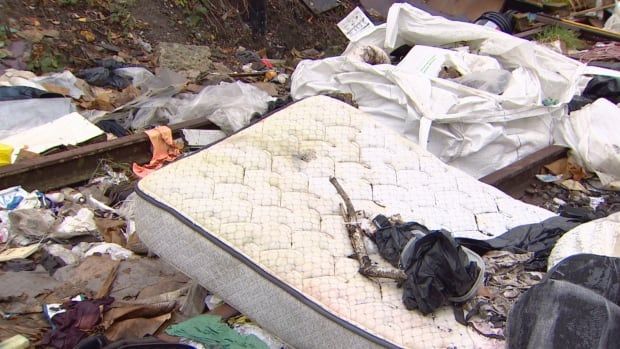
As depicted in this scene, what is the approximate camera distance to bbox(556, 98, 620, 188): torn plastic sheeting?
4.06 meters

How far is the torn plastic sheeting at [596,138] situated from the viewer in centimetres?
406

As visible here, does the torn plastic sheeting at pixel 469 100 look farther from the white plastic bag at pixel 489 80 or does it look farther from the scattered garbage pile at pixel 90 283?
the scattered garbage pile at pixel 90 283

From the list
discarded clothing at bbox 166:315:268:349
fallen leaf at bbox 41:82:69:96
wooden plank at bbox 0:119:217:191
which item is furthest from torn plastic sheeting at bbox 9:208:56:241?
fallen leaf at bbox 41:82:69:96

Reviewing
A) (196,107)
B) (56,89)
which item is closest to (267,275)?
(196,107)

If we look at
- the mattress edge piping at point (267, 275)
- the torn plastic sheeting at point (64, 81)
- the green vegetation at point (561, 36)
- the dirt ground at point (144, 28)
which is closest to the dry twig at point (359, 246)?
the mattress edge piping at point (267, 275)

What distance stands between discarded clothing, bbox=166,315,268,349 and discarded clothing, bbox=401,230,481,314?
0.59 m

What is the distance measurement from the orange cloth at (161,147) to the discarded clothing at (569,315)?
100 inches

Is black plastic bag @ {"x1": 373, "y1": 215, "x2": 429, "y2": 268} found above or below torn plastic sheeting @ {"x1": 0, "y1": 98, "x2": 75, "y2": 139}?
above

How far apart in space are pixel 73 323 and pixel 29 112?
220 centimetres

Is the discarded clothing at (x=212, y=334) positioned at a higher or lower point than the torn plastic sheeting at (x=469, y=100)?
lower

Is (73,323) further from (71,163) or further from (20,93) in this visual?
(20,93)

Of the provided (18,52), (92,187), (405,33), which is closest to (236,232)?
(92,187)

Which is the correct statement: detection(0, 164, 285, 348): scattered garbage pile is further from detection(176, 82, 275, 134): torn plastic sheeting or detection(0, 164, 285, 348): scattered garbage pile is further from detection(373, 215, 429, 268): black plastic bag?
detection(176, 82, 275, 134): torn plastic sheeting

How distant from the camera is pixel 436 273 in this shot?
2068 mm
